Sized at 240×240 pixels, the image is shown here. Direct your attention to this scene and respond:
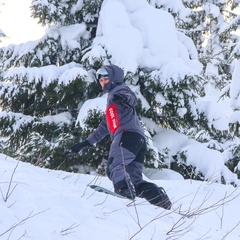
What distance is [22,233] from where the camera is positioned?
7.39 ft

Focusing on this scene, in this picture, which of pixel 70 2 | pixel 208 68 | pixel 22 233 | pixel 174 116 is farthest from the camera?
pixel 208 68

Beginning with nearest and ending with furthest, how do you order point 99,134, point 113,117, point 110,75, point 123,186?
point 123,186
point 113,117
point 110,75
point 99,134

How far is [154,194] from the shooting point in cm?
474

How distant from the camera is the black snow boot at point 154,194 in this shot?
4469mm

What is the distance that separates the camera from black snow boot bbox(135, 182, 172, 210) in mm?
4469

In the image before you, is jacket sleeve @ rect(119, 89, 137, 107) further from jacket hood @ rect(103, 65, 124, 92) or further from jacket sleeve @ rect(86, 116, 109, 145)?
jacket sleeve @ rect(86, 116, 109, 145)

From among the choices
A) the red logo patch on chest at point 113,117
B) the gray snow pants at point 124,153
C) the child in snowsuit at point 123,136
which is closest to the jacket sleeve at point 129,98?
the child in snowsuit at point 123,136

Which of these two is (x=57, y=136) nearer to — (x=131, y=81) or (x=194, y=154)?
(x=131, y=81)

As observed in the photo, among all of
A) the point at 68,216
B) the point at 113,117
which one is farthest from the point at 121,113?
the point at 68,216

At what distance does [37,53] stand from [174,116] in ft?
12.3

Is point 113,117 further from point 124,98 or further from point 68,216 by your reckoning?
point 68,216

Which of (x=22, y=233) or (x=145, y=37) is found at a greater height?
(x=22, y=233)

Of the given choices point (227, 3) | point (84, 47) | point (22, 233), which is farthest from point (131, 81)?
point (227, 3)

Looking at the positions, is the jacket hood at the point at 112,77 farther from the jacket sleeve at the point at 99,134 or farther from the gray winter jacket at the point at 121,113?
the jacket sleeve at the point at 99,134
